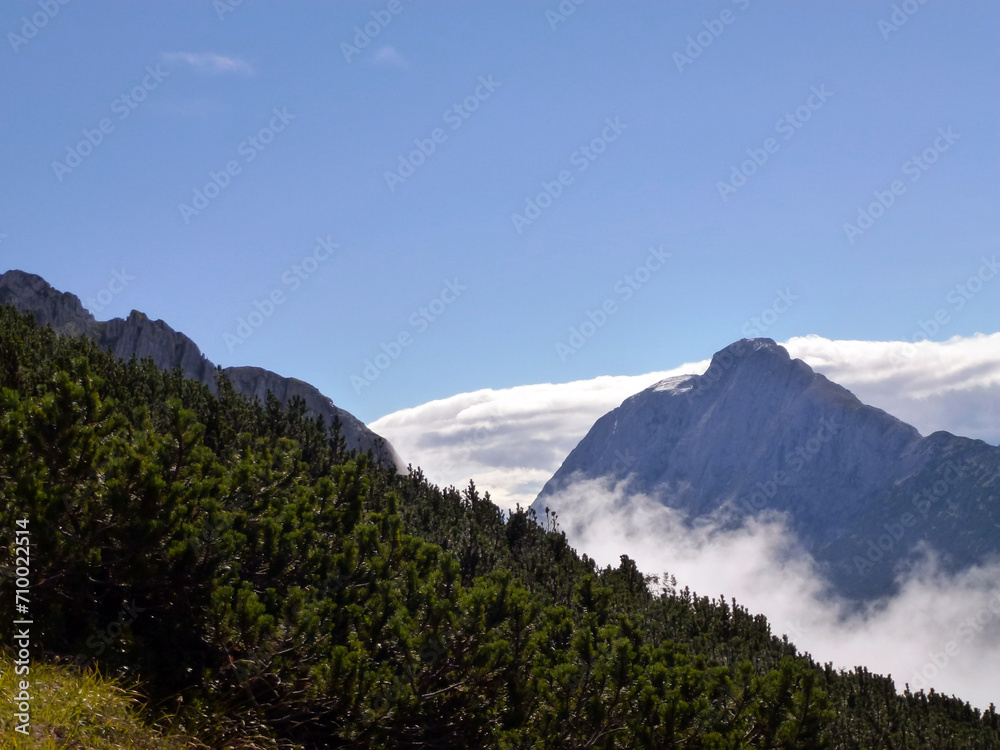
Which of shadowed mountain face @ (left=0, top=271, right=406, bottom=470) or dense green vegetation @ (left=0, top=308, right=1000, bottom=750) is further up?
shadowed mountain face @ (left=0, top=271, right=406, bottom=470)

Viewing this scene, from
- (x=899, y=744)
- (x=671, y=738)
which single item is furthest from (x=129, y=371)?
(x=899, y=744)

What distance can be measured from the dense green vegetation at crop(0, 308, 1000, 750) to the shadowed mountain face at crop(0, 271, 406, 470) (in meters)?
76.5

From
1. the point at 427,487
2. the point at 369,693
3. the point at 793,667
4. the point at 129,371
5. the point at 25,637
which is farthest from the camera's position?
the point at 427,487

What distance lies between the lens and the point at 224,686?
798cm

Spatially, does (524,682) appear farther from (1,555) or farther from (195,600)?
(1,555)

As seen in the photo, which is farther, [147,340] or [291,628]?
[147,340]

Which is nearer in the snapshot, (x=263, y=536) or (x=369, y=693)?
(x=369, y=693)

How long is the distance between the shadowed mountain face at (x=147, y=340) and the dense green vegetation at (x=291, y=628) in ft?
251

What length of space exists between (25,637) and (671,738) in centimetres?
655

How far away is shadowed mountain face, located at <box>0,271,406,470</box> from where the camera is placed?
9544 centimetres

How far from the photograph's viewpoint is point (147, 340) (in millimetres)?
108625

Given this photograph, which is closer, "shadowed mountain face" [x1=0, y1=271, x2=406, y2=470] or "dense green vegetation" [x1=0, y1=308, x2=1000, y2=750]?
"dense green vegetation" [x1=0, y1=308, x2=1000, y2=750]

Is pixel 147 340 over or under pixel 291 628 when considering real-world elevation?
over

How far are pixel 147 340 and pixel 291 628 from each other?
365ft
